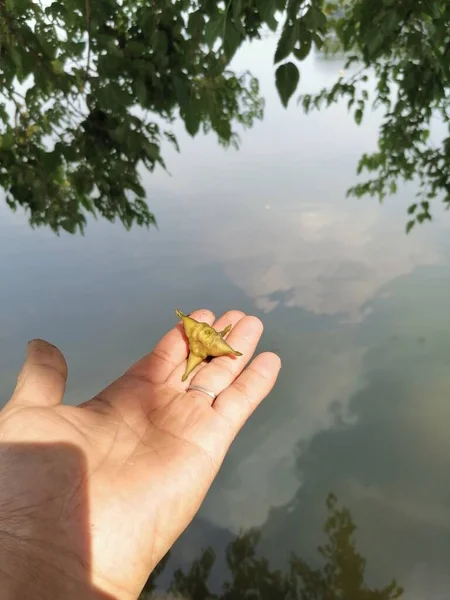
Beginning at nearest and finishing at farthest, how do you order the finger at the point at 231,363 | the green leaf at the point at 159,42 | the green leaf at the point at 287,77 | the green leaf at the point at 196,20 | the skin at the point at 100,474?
the skin at the point at 100,474 < the green leaf at the point at 287,77 < the green leaf at the point at 196,20 < the finger at the point at 231,363 < the green leaf at the point at 159,42

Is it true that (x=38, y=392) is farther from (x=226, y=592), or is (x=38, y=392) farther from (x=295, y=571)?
(x=295, y=571)

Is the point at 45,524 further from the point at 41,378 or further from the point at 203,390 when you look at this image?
the point at 203,390

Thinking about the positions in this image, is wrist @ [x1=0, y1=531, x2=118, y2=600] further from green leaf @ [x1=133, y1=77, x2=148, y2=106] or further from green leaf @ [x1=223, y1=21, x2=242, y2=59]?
green leaf @ [x1=133, y1=77, x2=148, y2=106]

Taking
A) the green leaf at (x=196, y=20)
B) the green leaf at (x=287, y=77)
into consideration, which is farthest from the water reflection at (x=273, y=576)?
the green leaf at (x=196, y=20)

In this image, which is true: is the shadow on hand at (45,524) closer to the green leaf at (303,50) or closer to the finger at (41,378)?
the finger at (41,378)

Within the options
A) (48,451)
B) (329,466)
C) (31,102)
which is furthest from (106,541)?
(31,102)

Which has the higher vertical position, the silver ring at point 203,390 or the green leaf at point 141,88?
the green leaf at point 141,88

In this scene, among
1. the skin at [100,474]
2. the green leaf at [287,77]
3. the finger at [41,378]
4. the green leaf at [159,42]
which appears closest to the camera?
the skin at [100,474]
